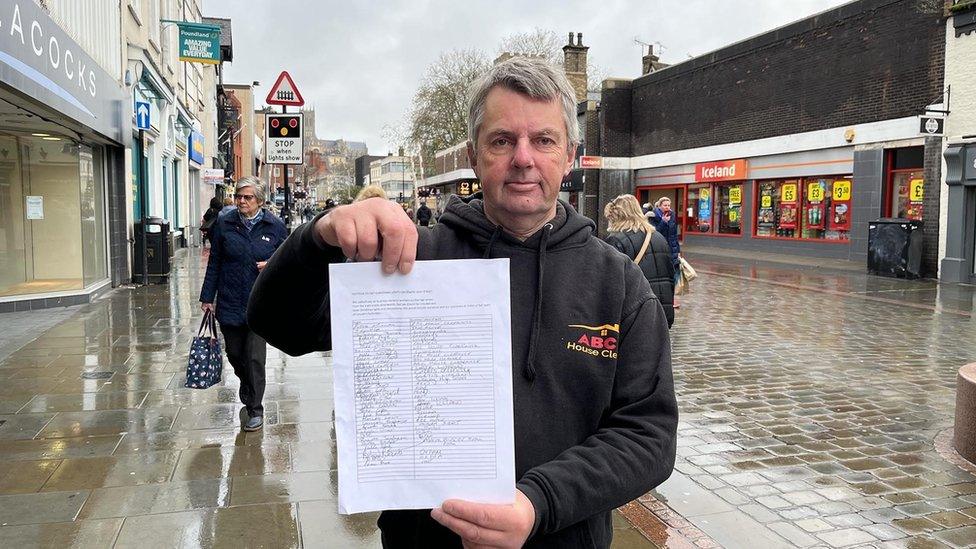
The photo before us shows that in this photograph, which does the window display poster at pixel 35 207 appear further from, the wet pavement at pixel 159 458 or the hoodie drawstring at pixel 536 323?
the hoodie drawstring at pixel 536 323

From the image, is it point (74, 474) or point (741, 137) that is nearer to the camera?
point (74, 474)

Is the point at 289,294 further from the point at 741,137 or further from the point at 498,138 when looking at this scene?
the point at 741,137

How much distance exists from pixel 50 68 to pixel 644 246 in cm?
762

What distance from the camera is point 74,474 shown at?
4746 millimetres

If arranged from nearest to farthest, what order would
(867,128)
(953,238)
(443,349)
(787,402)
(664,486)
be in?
(443,349)
(664,486)
(787,402)
(953,238)
(867,128)

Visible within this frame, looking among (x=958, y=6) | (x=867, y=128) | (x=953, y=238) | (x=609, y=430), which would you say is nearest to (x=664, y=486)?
(x=609, y=430)

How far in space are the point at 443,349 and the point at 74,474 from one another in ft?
14.1

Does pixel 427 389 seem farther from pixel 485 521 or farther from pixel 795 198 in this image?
pixel 795 198

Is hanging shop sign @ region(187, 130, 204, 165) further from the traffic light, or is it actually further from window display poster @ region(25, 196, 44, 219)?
the traffic light

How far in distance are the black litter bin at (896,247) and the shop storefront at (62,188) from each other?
1592 cm

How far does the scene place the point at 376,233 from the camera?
1451 millimetres

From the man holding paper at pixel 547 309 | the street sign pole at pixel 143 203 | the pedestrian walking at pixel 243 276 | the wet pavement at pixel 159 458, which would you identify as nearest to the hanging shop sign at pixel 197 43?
the street sign pole at pixel 143 203

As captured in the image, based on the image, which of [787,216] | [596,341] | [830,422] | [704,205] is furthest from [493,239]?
[704,205]

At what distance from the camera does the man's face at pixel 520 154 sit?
5.49ft
